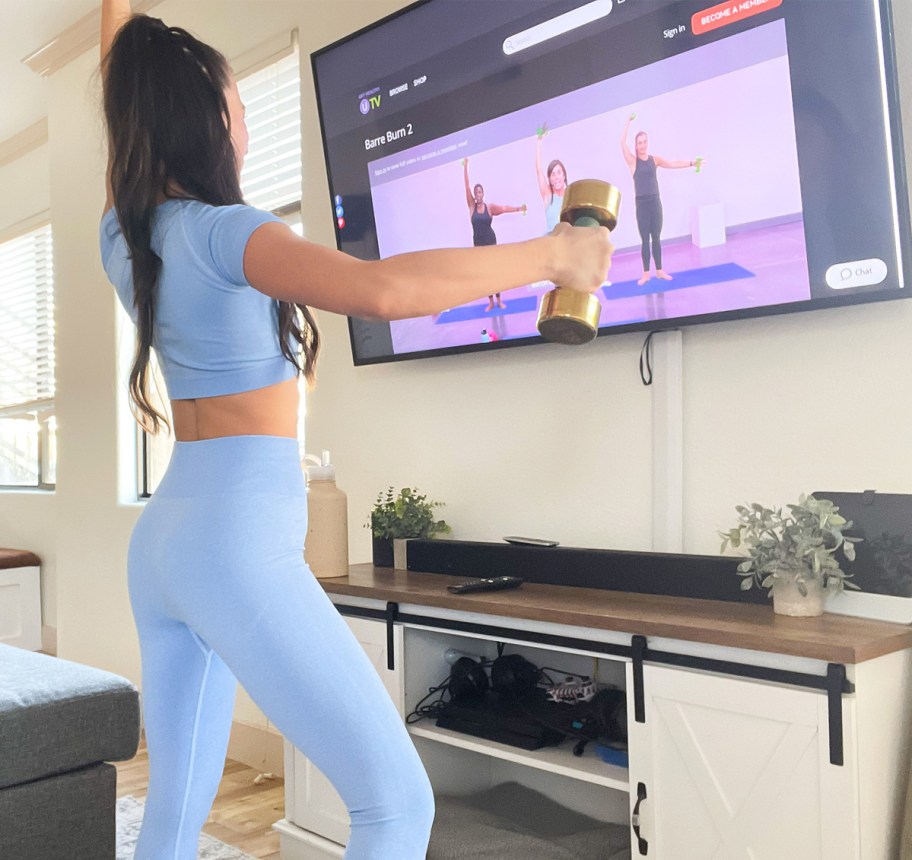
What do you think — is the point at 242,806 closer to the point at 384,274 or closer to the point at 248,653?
the point at 248,653

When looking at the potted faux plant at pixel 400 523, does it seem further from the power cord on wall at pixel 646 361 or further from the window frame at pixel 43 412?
the window frame at pixel 43 412

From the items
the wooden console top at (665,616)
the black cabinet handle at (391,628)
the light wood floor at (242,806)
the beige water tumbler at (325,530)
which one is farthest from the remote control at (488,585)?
the light wood floor at (242,806)

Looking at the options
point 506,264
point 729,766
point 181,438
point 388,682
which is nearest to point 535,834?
point 388,682

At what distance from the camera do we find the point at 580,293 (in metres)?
1.18

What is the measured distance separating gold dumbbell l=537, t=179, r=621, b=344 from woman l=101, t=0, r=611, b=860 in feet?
0.22

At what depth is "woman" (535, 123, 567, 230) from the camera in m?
2.14

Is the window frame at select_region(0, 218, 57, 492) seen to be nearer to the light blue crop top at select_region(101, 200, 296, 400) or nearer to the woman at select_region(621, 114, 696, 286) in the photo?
the woman at select_region(621, 114, 696, 286)

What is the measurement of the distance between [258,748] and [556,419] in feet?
5.44

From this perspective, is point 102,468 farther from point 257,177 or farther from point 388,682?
point 388,682

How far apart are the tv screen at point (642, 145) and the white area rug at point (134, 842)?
4.55 feet

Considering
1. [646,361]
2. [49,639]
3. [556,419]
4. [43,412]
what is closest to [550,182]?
[646,361]

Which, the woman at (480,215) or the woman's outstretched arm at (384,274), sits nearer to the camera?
the woman's outstretched arm at (384,274)

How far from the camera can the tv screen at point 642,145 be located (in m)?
1.69

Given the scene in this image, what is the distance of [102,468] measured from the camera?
411 cm
